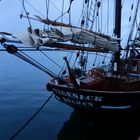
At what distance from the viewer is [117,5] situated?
17.2 meters

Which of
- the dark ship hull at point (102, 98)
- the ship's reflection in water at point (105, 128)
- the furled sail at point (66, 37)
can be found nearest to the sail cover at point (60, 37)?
the furled sail at point (66, 37)

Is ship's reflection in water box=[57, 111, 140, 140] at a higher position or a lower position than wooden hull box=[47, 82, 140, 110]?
lower

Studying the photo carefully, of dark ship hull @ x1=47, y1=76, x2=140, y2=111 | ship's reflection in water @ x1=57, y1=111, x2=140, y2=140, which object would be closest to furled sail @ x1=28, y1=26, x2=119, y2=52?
dark ship hull @ x1=47, y1=76, x2=140, y2=111

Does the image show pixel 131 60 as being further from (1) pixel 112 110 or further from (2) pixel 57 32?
(2) pixel 57 32

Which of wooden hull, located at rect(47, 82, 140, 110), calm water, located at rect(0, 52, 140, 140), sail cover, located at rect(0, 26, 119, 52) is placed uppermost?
sail cover, located at rect(0, 26, 119, 52)

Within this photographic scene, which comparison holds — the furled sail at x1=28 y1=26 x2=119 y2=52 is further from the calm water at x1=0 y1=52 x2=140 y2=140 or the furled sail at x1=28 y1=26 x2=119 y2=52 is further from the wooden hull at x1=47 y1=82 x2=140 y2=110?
the calm water at x1=0 y1=52 x2=140 y2=140

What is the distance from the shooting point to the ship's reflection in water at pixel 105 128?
1329 cm

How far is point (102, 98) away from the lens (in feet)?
41.9

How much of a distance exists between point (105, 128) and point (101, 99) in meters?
1.83

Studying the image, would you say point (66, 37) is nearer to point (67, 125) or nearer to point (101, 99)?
point (101, 99)

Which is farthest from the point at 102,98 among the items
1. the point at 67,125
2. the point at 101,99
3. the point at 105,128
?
the point at 67,125

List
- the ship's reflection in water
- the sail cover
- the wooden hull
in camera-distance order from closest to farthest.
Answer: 1. the sail cover
2. the wooden hull
3. the ship's reflection in water

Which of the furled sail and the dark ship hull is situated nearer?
the furled sail

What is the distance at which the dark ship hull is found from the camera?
Result: 1273 centimetres
